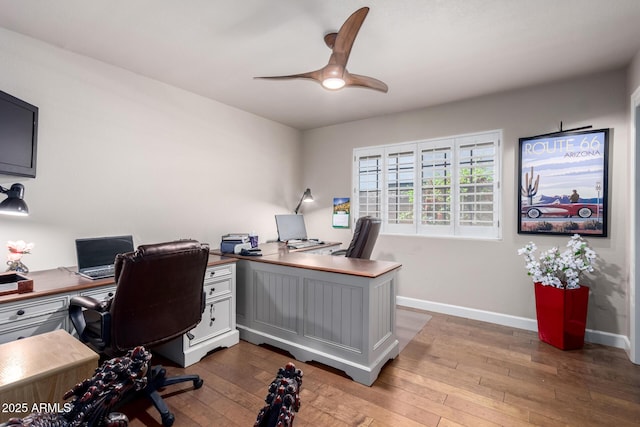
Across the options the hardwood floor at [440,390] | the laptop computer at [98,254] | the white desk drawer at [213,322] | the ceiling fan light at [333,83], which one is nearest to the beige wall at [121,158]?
the laptop computer at [98,254]

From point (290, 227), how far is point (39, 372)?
329cm

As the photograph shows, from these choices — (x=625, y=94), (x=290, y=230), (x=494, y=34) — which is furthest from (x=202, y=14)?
A: (x=625, y=94)

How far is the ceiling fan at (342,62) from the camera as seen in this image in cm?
178

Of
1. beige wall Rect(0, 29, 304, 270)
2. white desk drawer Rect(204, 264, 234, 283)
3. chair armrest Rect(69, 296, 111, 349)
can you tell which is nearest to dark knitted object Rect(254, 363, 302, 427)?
chair armrest Rect(69, 296, 111, 349)

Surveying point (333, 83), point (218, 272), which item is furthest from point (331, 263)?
point (333, 83)

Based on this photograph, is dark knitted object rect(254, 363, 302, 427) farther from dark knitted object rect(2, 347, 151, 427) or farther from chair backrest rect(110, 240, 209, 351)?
chair backrest rect(110, 240, 209, 351)

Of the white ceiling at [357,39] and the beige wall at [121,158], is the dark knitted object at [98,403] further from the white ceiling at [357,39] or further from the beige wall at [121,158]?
the beige wall at [121,158]

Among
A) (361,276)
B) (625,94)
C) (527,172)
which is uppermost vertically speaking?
(625,94)

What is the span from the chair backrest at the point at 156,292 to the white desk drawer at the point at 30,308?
49 cm

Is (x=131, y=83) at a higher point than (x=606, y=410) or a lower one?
higher

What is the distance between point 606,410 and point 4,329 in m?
3.57

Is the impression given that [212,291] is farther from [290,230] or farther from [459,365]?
[459,365]

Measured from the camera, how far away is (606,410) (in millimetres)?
1885

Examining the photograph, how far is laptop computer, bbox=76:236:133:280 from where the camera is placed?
2213mm
